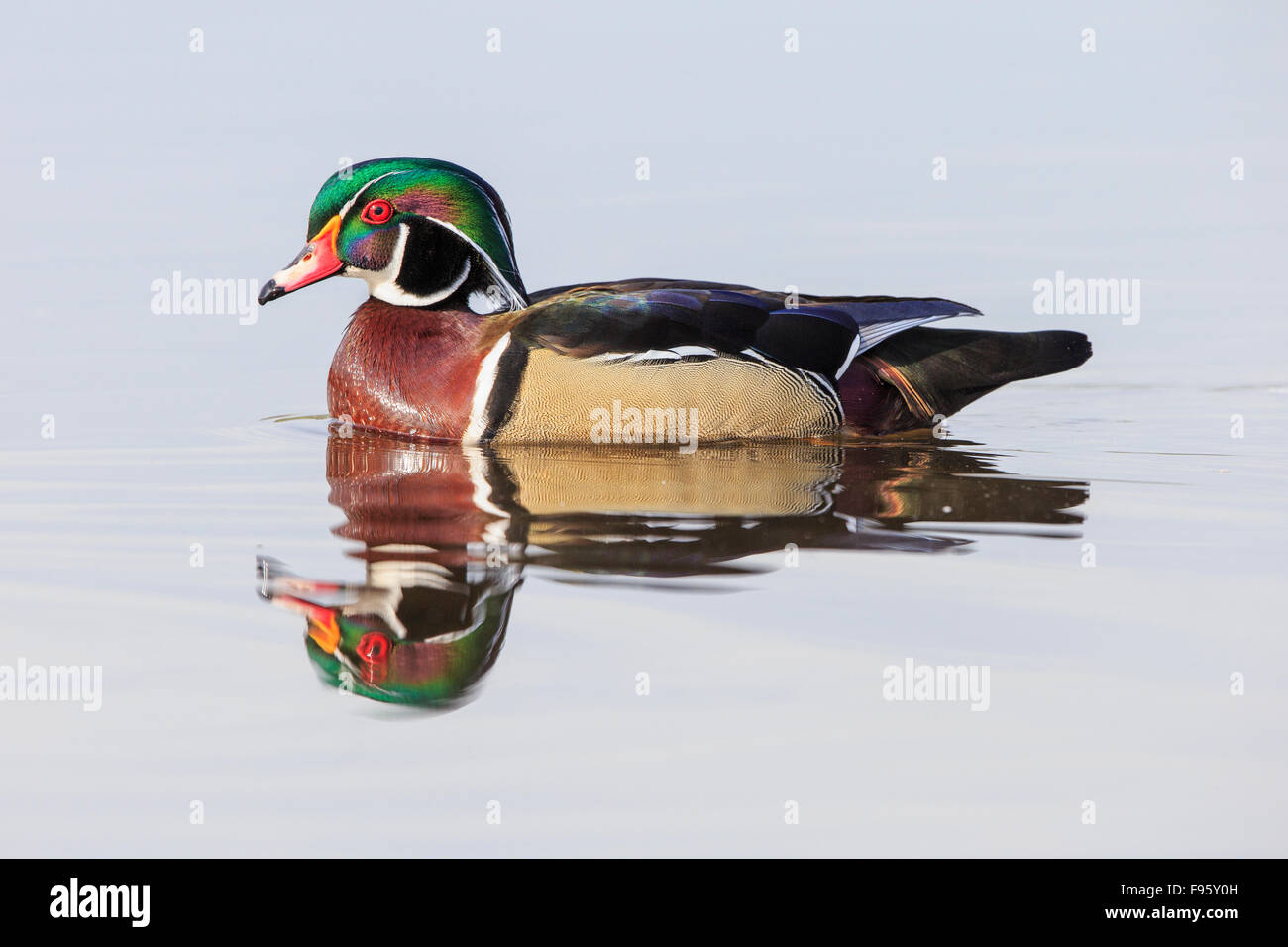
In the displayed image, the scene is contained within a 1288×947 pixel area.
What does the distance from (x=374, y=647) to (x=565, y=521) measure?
1.61m

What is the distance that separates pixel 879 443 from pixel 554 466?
186 centimetres

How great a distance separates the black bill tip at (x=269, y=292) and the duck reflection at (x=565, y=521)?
83 centimetres

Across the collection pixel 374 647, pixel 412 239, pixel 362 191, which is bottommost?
pixel 374 647

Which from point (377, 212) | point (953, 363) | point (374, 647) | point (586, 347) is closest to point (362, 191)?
point (377, 212)

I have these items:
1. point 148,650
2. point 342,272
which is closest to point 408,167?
point 342,272

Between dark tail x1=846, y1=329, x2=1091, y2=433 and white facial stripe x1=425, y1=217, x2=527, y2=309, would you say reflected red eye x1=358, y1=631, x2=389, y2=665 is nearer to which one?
white facial stripe x1=425, y1=217, x2=527, y2=309

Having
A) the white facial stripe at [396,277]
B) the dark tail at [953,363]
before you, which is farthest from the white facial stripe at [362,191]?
the dark tail at [953,363]

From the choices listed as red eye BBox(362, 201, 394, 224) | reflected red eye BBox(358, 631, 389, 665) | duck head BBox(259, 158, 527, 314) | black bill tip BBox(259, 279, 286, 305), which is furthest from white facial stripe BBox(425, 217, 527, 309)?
reflected red eye BBox(358, 631, 389, 665)

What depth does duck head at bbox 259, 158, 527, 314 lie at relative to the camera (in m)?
8.86

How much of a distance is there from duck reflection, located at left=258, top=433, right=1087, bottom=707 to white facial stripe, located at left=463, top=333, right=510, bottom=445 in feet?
0.40

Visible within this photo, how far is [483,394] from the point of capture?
8.35 meters

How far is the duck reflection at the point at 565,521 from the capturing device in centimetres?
505

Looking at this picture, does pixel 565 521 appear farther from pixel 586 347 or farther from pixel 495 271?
pixel 495 271

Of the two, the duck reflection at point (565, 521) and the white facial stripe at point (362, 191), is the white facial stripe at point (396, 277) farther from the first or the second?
the duck reflection at point (565, 521)
